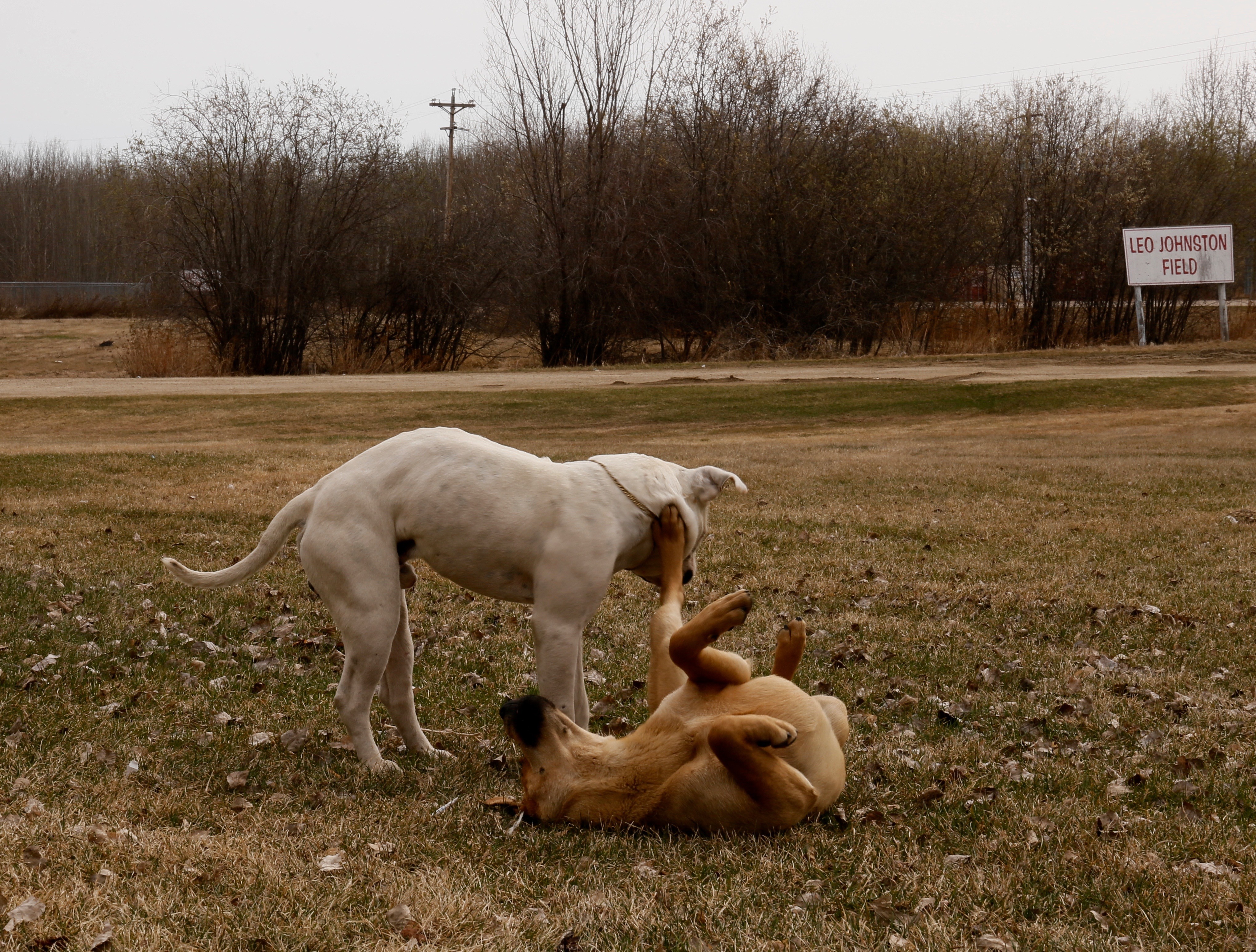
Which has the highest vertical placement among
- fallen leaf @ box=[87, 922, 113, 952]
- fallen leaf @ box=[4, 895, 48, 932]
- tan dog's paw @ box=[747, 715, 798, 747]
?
tan dog's paw @ box=[747, 715, 798, 747]

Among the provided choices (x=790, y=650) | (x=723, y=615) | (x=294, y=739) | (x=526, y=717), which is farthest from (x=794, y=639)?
(x=294, y=739)

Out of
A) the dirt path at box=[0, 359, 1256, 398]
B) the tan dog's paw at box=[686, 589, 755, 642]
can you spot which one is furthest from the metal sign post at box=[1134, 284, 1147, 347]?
the tan dog's paw at box=[686, 589, 755, 642]

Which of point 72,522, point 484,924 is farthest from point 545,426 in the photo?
point 484,924

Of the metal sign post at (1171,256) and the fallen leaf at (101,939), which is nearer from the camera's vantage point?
the fallen leaf at (101,939)

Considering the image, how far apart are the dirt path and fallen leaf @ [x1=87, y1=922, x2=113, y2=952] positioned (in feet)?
70.7

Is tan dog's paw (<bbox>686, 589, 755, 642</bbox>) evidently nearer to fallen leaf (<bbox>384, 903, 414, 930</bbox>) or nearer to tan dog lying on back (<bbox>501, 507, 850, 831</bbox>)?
tan dog lying on back (<bbox>501, 507, 850, 831</bbox>)

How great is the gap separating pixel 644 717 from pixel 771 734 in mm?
2050

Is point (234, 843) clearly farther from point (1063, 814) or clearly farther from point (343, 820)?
point (1063, 814)

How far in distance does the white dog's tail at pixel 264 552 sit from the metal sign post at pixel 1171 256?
33129mm

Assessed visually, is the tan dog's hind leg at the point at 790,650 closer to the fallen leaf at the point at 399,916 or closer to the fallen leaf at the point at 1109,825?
the fallen leaf at the point at 1109,825

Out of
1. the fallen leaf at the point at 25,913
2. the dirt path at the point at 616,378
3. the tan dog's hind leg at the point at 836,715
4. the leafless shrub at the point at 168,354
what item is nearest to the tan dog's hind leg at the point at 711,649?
the tan dog's hind leg at the point at 836,715

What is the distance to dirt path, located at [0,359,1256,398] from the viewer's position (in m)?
24.6

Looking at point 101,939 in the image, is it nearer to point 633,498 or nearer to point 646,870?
point 646,870

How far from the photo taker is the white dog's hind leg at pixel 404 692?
477 cm
